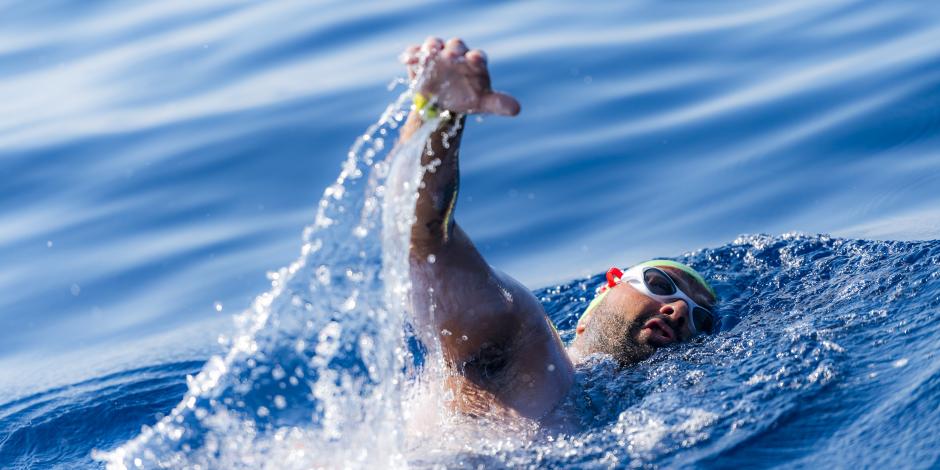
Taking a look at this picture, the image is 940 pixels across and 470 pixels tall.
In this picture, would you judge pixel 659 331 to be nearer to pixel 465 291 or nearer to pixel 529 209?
pixel 465 291

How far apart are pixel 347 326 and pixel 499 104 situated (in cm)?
108

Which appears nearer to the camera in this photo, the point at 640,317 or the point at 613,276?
the point at 640,317

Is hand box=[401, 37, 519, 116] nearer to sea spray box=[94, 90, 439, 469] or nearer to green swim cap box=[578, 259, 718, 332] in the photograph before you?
sea spray box=[94, 90, 439, 469]

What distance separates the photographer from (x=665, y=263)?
5668mm

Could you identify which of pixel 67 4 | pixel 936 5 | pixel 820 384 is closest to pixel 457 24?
pixel 936 5

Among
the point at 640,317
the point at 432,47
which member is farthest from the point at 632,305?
the point at 432,47

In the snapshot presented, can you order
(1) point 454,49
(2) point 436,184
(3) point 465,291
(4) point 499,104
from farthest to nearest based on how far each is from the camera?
(3) point 465,291
(2) point 436,184
(1) point 454,49
(4) point 499,104

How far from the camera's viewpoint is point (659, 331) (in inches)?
210

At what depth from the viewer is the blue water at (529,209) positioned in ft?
14.8

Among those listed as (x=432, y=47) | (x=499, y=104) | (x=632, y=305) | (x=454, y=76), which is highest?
(x=432, y=47)

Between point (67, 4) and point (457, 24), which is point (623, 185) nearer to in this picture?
point (457, 24)

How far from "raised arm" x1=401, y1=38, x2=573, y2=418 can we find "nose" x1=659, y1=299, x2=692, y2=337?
75 cm

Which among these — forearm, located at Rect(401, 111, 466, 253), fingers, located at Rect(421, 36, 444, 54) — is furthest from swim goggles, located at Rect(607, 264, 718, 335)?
fingers, located at Rect(421, 36, 444, 54)

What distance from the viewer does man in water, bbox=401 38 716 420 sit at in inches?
158
